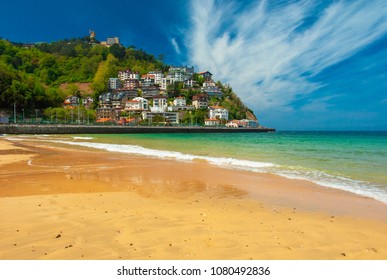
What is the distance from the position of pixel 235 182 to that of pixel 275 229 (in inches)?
174

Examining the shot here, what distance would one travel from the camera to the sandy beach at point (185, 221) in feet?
12.3

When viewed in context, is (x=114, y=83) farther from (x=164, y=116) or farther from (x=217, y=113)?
(x=217, y=113)

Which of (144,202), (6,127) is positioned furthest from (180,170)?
(6,127)

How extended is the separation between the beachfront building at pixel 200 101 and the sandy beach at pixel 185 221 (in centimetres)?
12479

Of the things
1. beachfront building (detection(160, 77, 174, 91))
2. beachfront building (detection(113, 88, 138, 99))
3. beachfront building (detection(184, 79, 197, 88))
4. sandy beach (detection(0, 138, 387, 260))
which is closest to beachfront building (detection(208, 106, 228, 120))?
beachfront building (detection(184, 79, 197, 88))

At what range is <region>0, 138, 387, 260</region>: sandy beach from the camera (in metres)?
3.76

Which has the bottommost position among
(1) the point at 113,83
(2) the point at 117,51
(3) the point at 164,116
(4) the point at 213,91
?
(3) the point at 164,116

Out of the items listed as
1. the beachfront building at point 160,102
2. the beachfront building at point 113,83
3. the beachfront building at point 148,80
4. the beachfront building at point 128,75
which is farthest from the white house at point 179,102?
the beachfront building at point 113,83

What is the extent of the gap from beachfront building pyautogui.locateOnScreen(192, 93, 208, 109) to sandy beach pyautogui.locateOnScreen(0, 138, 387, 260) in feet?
409

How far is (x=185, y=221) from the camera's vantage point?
4938mm

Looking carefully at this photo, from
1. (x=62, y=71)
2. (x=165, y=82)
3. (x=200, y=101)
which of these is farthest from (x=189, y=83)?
(x=62, y=71)

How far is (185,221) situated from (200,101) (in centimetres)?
13058

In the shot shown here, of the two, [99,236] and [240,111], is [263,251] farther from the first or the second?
[240,111]
